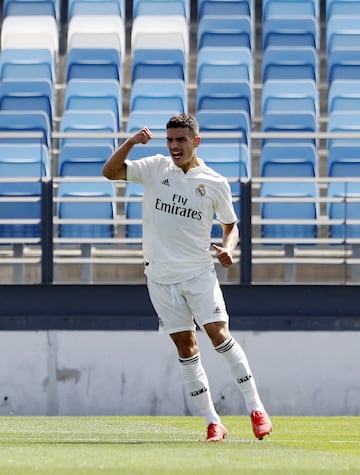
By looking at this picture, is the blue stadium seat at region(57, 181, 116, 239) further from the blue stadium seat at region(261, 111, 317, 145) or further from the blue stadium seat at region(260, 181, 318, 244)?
the blue stadium seat at region(261, 111, 317, 145)

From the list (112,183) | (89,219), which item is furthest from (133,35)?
(89,219)

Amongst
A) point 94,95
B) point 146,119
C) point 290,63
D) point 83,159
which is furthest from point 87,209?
point 290,63

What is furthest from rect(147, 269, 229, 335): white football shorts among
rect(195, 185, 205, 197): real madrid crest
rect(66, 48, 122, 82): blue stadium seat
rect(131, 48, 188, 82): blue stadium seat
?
rect(66, 48, 122, 82): blue stadium seat

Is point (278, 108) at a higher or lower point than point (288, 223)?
higher

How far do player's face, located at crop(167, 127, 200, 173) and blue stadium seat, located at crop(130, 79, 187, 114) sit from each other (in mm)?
7807

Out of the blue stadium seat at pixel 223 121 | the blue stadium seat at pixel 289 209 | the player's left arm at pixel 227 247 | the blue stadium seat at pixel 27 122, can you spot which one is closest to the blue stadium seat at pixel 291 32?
the blue stadium seat at pixel 223 121

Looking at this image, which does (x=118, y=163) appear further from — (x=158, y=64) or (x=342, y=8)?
(x=342, y=8)

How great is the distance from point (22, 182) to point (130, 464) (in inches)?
276

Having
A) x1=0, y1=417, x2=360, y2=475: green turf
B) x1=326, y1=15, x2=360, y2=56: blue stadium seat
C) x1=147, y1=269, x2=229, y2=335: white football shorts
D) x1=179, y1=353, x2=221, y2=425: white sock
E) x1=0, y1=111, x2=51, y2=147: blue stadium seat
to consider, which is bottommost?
x1=0, y1=417, x2=360, y2=475: green turf

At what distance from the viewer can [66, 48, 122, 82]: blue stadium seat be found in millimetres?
17219

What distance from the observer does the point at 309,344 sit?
40.1ft

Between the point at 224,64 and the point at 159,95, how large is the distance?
118 centimetres

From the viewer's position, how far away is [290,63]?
17188mm

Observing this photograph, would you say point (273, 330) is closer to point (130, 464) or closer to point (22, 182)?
→ point (22, 182)
